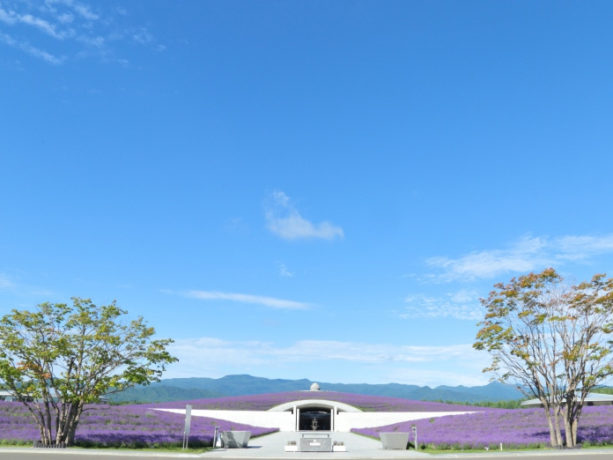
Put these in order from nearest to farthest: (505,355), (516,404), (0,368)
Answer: (0,368), (505,355), (516,404)

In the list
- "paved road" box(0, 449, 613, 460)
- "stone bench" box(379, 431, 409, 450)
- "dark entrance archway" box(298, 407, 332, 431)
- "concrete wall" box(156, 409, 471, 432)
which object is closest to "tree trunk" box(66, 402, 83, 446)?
"paved road" box(0, 449, 613, 460)

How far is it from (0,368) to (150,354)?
22.2 ft

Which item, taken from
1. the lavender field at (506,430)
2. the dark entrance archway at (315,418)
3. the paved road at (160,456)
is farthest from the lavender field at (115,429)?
the dark entrance archway at (315,418)

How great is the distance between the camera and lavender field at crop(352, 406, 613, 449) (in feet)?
88.4

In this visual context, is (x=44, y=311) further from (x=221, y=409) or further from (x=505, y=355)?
(x=221, y=409)

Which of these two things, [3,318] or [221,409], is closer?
[3,318]

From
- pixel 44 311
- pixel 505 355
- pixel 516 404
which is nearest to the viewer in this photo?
pixel 44 311

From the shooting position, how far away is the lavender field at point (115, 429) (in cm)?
2498

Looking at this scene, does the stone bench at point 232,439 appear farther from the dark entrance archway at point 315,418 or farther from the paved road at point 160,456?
the dark entrance archway at point 315,418

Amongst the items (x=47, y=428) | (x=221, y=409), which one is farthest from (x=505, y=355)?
(x=221, y=409)

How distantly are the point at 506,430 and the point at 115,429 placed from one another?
2594 cm

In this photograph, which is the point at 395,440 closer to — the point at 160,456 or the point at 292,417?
the point at 160,456

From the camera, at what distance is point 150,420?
115 ft

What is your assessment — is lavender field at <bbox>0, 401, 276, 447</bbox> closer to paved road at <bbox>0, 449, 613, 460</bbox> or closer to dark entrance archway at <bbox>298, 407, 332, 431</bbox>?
paved road at <bbox>0, 449, 613, 460</bbox>
